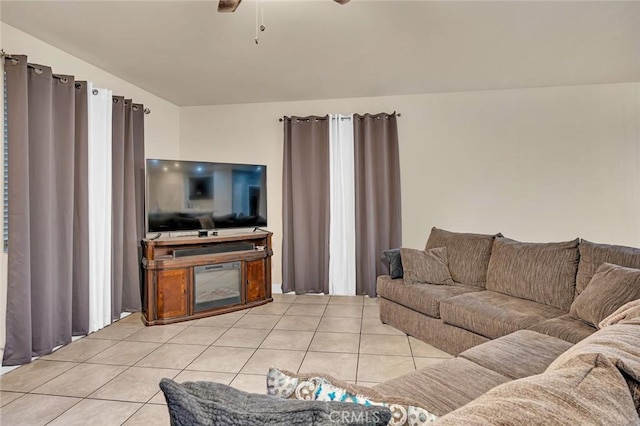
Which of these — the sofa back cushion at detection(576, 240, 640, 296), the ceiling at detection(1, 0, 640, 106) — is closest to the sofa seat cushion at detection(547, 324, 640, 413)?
the sofa back cushion at detection(576, 240, 640, 296)

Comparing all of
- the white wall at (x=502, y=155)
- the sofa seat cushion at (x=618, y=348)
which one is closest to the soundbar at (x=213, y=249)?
the white wall at (x=502, y=155)

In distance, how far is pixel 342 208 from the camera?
4.59 metres

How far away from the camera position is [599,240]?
4.02 metres

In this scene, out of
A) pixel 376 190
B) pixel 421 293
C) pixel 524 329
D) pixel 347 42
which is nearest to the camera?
pixel 524 329

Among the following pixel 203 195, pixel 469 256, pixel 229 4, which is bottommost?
pixel 469 256

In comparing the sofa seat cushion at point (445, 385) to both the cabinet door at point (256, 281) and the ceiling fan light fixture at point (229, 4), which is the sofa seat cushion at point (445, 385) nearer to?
the ceiling fan light fixture at point (229, 4)

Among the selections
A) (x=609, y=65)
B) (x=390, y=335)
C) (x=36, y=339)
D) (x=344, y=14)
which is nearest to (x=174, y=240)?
(x=36, y=339)

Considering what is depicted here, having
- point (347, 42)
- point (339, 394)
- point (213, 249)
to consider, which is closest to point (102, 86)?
point (213, 249)

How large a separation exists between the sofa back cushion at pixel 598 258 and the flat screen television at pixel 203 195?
3.30 meters

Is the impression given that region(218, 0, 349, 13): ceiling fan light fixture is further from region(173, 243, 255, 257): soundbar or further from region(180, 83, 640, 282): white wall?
region(180, 83, 640, 282): white wall

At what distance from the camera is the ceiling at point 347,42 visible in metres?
2.39

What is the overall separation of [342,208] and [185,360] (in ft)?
8.52

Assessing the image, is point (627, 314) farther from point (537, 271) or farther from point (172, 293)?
point (172, 293)

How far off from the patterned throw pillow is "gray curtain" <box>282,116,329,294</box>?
11.9ft
